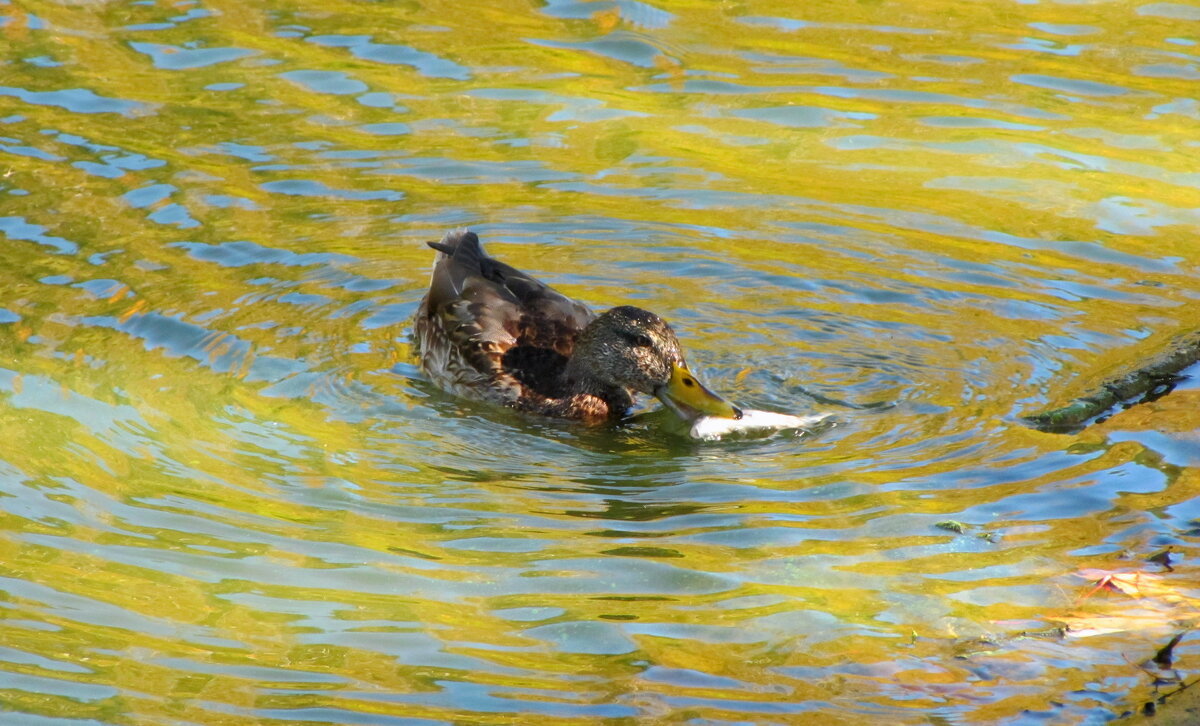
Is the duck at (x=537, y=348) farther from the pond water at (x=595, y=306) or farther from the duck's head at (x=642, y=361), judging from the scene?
the pond water at (x=595, y=306)

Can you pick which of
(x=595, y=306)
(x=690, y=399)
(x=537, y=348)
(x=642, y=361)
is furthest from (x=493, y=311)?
(x=690, y=399)

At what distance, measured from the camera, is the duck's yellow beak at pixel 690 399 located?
766 centimetres

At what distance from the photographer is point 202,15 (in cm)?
1350

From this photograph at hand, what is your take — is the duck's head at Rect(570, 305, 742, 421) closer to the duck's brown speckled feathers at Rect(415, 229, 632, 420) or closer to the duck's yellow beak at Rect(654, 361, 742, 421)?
the duck's yellow beak at Rect(654, 361, 742, 421)

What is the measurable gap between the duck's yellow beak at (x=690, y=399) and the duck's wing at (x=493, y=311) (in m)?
0.94

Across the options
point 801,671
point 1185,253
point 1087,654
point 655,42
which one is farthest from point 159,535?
point 655,42

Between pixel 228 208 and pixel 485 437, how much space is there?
3373 millimetres

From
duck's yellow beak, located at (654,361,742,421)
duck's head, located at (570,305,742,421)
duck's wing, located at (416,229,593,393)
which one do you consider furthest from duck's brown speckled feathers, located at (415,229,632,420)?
duck's yellow beak, located at (654,361,742,421)

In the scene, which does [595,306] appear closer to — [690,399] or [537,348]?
[537,348]

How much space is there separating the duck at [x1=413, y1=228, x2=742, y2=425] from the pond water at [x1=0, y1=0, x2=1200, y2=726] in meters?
0.25

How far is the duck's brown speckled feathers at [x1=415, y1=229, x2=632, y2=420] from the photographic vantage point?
8609 mm

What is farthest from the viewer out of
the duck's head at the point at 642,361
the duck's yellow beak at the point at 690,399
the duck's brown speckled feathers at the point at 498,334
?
the duck's brown speckled feathers at the point at 498,334

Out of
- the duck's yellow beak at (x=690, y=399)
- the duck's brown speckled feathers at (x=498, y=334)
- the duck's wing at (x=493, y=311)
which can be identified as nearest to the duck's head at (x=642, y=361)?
the duck's yellow beak at (x=690, y=399)

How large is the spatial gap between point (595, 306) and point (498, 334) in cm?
78
